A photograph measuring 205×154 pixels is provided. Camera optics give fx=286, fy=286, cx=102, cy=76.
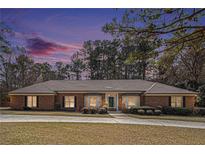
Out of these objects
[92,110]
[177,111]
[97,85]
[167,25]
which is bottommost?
[177,111]

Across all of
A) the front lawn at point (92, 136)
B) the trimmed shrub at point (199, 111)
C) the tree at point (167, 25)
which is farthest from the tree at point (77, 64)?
the trimmed shrub at point (199, 111)

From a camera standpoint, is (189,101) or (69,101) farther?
(69,101)

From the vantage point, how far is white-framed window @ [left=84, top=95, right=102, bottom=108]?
48.7 feet

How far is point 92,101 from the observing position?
1485 centimetres

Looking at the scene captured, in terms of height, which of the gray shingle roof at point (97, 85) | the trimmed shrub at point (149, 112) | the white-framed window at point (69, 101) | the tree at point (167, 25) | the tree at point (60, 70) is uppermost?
the tree at point (167, 25)

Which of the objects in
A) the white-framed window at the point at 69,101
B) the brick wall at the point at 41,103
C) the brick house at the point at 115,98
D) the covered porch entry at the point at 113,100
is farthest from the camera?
the white-framed window at the point at 69,101

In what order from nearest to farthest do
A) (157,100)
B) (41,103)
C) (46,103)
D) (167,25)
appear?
(167,25) < (41,103) < (46,103) < (157,100)

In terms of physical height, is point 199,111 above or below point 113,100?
below

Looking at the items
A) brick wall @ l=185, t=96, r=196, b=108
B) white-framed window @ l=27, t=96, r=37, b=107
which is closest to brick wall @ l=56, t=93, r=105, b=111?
white-framed window @ l=27, t=96, r=37, b=107

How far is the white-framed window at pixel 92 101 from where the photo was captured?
14836 millimetres

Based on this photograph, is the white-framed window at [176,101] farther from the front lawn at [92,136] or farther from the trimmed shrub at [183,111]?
the front lawn at [92,136]

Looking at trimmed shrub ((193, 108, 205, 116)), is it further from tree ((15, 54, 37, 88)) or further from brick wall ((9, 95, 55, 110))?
tree ((15, 54, 37, 88))

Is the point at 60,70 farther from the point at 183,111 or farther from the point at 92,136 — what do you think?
the point at 183,111

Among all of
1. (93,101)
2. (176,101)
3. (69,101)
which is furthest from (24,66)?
(176,101)
